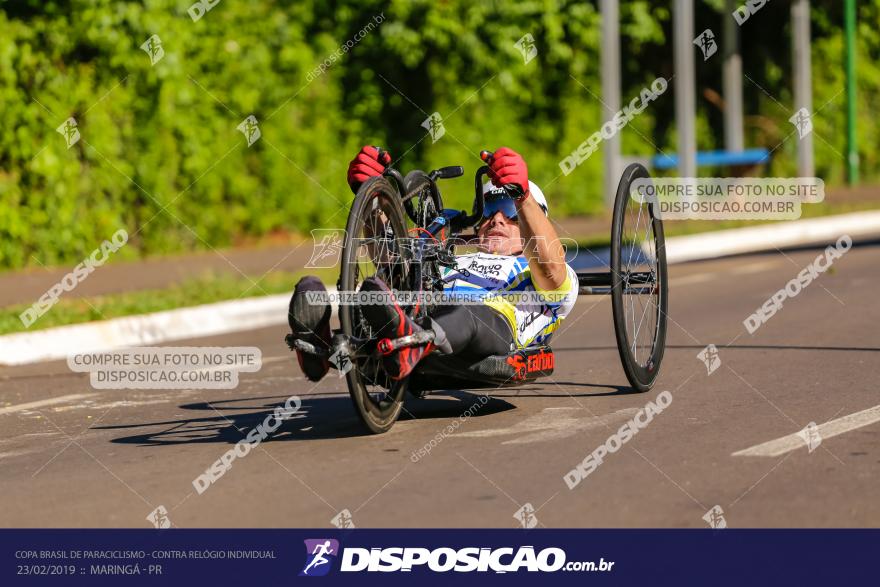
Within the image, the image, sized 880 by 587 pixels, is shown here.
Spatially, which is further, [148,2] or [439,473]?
[148,2]

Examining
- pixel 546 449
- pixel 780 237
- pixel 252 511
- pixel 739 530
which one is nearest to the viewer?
pixel 739 530

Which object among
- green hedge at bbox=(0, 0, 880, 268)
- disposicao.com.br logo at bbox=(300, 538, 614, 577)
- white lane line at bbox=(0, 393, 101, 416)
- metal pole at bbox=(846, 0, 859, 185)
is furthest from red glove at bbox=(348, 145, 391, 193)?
metal pole at bbox=(846, 0, 859, 185)

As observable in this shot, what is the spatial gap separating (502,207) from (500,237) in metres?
0.15

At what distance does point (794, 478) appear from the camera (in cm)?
575

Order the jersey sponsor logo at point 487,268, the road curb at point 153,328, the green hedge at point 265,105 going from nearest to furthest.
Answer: the jersey sponsor logo at point 487,268 < the road curb at point 153,328 < the green hedge at point 265,105

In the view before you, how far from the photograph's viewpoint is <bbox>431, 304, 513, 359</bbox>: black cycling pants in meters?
6.67

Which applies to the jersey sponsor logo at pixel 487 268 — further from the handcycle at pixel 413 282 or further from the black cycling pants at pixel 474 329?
the black cycling pants at pixel 474 329

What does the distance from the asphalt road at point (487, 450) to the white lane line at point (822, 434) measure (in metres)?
0.03

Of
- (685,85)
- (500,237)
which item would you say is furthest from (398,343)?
(685,85)

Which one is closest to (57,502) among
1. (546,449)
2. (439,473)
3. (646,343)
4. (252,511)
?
(252,511)

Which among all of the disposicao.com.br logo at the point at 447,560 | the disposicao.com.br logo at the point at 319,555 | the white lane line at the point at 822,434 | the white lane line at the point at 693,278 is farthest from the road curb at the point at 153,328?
the disposicao.com.br logo at the point at 447,560

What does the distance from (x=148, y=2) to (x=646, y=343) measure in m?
8.03

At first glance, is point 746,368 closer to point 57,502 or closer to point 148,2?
point 57,502

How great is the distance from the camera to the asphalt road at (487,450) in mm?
5441
